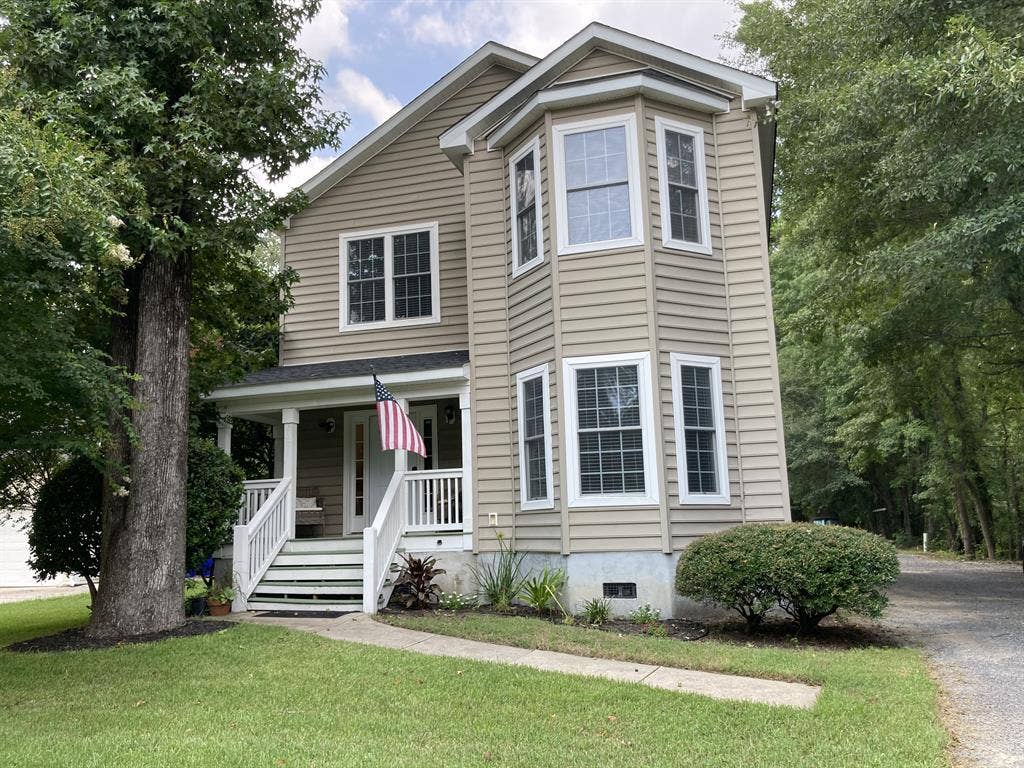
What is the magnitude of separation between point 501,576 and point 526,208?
5004mm

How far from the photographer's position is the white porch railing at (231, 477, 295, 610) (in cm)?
1072

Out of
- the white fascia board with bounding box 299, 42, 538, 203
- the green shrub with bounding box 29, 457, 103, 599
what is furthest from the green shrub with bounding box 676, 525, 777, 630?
the white fascia board with bounding box 299, 42, 538, 203

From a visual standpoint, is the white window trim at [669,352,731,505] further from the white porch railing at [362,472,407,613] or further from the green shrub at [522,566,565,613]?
the white porch railing at [362,472,407,613]

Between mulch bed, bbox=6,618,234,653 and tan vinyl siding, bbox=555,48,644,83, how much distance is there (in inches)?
327

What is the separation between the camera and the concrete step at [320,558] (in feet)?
35.4

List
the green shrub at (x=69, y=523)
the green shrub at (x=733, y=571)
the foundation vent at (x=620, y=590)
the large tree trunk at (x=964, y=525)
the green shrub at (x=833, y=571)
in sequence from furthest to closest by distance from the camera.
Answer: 1. the large tree trunk at (x=964, y=525)
2. the green shrub at (x=69, y=523)
3. the foundation vent at (x=620, y=590)
4. the green shrub at (x=733, y=571)
5. the green shrub at (x=833, y=571)

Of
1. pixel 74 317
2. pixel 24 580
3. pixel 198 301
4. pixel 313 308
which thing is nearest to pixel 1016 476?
pixel 313 308

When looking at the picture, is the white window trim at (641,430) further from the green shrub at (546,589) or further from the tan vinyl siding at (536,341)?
the green shrub at (546,589)

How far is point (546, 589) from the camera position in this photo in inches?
392

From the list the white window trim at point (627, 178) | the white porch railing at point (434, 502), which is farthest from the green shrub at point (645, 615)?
the white window trim at point (627, 178)

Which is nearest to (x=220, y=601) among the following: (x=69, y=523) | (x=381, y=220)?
(x=69, y=523)

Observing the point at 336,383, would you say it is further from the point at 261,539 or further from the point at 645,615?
the point at 645,615

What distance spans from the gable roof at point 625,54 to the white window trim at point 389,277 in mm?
2284

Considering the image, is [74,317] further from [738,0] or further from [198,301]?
[738,0]
